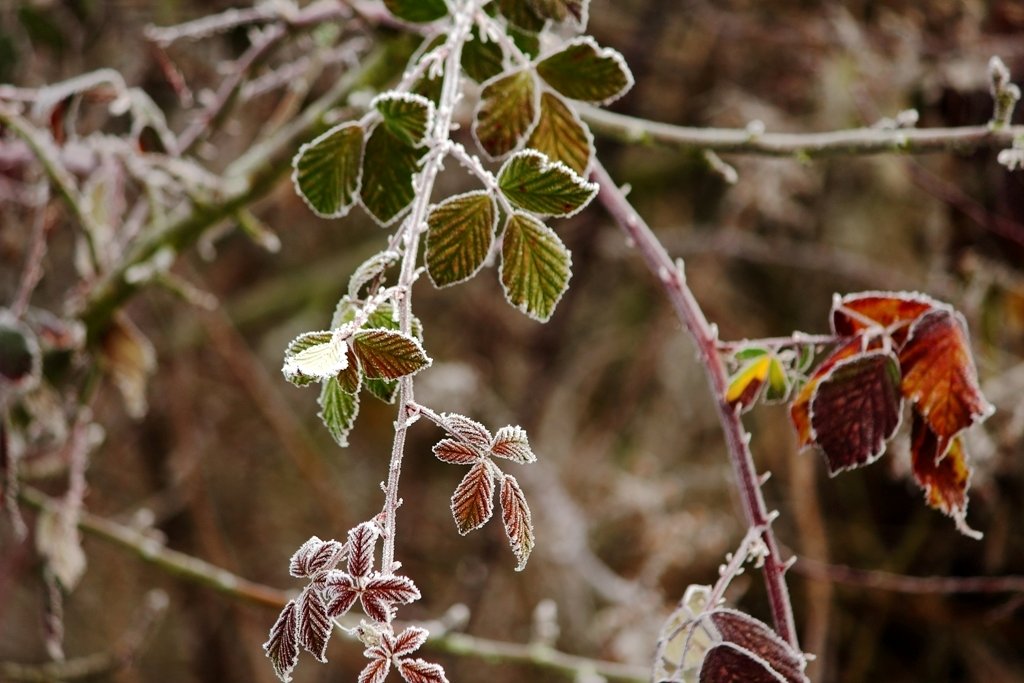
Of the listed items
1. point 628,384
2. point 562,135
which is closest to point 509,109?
point 562,135

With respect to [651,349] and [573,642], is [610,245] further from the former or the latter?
A: [573,642]

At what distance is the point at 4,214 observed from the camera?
111 centimetres

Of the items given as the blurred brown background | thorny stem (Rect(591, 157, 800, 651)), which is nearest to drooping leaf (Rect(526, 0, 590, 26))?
thorny stem (Rect(591, 157, 800, 651))

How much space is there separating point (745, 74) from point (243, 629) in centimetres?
181

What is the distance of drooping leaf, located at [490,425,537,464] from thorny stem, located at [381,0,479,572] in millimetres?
41

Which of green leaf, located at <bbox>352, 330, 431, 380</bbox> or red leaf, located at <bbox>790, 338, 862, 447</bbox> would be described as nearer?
green leaf, located at <bbox>352, 330, 431, 380</bbox>

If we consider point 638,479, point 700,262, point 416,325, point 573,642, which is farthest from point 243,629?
point 416,325

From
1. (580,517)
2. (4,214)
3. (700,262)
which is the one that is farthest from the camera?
(700,262)

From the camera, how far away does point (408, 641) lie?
343 millimetres

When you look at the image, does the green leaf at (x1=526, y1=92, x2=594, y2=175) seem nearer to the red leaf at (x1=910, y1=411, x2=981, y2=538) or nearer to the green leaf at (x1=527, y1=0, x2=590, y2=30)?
the green leaf at (x1=527, y1=0, x2=590, y2=30)

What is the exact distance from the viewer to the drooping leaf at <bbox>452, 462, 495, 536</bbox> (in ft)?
1.20

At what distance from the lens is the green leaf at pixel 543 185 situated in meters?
0.41

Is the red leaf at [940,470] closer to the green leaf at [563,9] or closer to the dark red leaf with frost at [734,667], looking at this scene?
the dark red leaf with frost at [734,667]

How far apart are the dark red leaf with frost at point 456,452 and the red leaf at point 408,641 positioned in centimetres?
7
